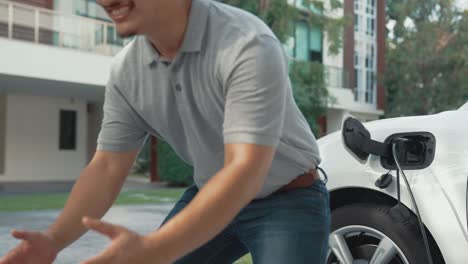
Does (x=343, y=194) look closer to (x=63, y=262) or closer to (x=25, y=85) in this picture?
(x=63, y=262)

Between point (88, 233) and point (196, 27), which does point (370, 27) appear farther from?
point (196, 27)

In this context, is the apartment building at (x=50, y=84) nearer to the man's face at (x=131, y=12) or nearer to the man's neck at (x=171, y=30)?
the man's neck at (x=171, y=30)

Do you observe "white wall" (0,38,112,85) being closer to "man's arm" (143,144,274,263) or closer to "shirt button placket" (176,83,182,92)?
"shirt button placket" (176,83,182,92)

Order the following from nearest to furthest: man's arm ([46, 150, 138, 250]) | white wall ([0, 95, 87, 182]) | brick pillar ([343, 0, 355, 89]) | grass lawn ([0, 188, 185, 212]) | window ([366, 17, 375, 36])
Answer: man's arm ([46, 150, 138, 250]) → grass lawn ([0, 188, 185, 212]) → white wall ([0, 95, 87, 182]) → brick pillar ([343, 0, 355, 89]) → window ([366, 17, 375, 36])

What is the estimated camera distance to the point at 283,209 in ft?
6.41

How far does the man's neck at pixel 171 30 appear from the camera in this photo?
1605mm

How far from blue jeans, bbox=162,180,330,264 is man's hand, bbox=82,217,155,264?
0.69 meters

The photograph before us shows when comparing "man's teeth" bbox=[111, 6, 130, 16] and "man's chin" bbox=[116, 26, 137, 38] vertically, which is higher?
"man's teeth" bbox=[111, 6, 130, 16]

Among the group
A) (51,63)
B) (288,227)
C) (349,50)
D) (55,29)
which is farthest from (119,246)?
(349,50)

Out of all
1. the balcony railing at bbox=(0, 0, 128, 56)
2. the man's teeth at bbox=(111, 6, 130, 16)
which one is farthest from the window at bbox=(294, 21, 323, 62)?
the man's teeth at bbox=(111, 6, 130, 16)

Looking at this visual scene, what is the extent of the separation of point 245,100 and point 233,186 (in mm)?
218

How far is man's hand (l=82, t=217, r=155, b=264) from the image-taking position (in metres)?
1.24

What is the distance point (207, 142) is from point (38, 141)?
20.3 metres

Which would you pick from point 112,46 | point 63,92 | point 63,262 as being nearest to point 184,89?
point 63,262
